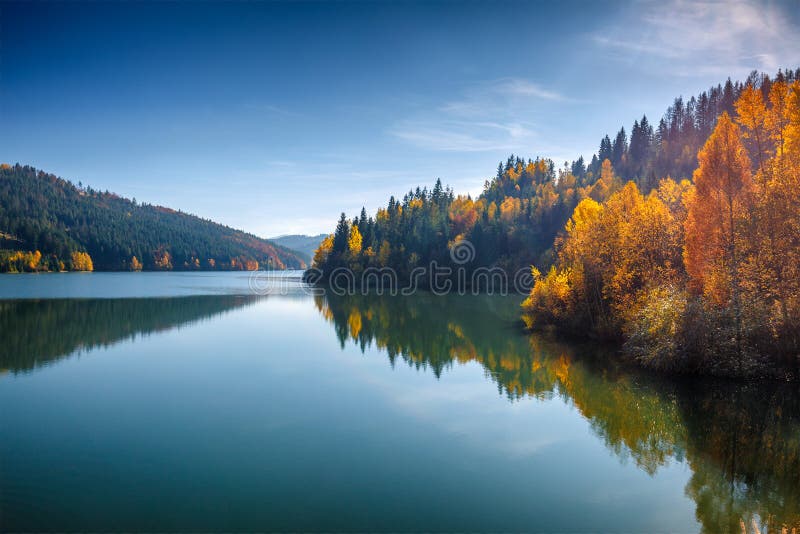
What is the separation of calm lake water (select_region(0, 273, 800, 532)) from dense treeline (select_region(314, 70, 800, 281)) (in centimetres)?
6154

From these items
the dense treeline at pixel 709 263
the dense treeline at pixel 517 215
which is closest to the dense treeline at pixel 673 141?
the dense treeline at pixel 517 215

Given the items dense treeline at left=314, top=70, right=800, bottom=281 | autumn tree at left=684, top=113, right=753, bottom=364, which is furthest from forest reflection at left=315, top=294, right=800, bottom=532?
dense treeline at left=314, top=70, right=800, bottom=281

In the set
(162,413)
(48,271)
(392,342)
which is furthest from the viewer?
(48,271)

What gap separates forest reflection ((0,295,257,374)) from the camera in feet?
93.3

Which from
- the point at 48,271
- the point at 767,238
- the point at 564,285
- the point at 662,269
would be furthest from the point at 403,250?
the point at 48,271

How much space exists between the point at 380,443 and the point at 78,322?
37.8 meters

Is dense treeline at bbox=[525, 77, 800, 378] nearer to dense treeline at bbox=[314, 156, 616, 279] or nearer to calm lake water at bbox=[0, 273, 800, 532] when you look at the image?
calm lake water at bbox=[0, 273, 800, 532]

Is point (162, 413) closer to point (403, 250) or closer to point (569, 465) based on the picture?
point (569, 465)

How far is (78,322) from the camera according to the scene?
1622 inches

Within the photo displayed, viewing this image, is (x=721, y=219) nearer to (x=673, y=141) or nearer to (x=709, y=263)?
(x=709, y=263)

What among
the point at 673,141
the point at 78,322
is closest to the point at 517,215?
the point at 673,141

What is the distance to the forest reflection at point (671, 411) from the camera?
474 inches

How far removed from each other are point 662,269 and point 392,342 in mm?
19237

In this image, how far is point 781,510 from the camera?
36.6ft
